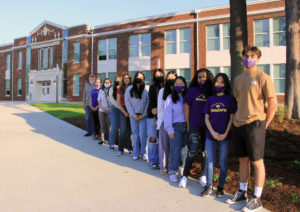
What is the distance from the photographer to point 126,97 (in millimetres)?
5449

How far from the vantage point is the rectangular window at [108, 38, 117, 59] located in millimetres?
24219

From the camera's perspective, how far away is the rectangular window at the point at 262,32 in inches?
720

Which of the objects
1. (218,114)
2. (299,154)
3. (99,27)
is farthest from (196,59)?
(218,114)

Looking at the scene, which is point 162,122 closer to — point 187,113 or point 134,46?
point 187,113

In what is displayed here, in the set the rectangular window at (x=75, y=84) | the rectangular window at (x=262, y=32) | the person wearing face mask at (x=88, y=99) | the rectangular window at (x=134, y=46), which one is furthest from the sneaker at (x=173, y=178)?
the rectangular window at (x=75, y=84)

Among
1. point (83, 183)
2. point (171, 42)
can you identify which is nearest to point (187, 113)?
point (83, 183)

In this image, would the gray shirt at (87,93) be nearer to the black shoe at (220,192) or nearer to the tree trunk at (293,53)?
the black shoe at (220,192)

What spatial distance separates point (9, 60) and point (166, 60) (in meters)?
24.5

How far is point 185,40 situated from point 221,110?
1857cm

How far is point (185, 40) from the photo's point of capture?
69.2ft

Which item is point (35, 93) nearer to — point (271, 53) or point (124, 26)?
point (124, 26)

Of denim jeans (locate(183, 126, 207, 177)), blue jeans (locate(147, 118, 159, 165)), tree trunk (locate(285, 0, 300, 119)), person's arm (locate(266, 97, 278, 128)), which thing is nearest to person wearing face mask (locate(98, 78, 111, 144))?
blue jeans (locate(147, 118, 159, 165))

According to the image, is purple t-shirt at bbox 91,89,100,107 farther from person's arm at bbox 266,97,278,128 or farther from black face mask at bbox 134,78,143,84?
person's arm at bbox 266,97,278,128

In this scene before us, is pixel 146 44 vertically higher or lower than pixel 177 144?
higher
